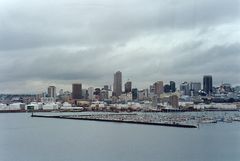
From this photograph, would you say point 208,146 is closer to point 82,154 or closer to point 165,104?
point 82,154

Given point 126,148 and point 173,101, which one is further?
point 173,101

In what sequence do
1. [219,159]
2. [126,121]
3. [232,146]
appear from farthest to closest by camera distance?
[126,121] → [232,146] → [219,159]

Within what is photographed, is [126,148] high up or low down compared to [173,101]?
down

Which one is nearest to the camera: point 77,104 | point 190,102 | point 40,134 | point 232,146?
point 232,146

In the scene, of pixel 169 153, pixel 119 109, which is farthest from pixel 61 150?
pixel 119 109

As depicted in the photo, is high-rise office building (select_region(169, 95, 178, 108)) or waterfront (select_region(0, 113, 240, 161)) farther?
high-rise office building (select_region(169, 95, 178, 108))

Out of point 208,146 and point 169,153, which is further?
point 208,146

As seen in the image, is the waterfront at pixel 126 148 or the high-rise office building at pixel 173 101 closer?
the waterfront at pixel 126 148

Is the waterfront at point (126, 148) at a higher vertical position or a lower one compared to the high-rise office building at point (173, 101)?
lower

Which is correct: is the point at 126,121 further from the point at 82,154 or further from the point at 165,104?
the point at 165,104

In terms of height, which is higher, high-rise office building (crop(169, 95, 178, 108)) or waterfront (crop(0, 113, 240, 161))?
high-rise office building (crop(169, 95, 178, 108))
